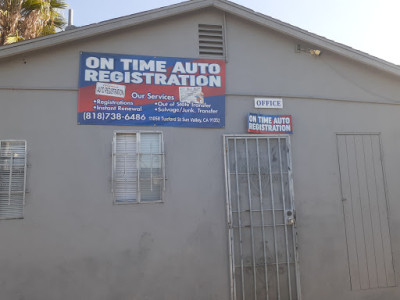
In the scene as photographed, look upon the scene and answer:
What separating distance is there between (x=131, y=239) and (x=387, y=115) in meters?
5.11

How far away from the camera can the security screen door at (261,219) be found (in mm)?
5117

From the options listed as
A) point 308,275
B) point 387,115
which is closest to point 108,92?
point 308,275

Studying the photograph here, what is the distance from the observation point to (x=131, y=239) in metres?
4.88

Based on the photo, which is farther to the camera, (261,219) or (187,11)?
(187,11)

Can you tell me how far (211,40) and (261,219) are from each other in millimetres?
3159

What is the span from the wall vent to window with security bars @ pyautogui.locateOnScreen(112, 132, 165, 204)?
1.74 metres

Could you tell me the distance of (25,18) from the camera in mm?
8805

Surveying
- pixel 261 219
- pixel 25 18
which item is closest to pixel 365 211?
pixel 261 219

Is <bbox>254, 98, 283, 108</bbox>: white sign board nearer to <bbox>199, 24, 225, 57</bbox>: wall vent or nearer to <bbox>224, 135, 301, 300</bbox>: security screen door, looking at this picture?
<bbox>224, 135, 301, 300</bbox>: security screen door

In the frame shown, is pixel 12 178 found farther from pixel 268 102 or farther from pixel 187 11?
pixel 268 102

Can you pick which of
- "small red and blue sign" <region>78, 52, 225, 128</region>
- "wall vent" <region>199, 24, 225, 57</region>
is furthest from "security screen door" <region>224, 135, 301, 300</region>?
"wall vent" <region>199, 24, 225, 57</region>

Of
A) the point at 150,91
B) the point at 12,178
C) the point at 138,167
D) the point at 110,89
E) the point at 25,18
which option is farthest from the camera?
the point at 25,18

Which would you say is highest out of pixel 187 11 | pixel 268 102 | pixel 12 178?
pixel 187 11

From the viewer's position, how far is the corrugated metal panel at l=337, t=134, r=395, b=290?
5.48 m
